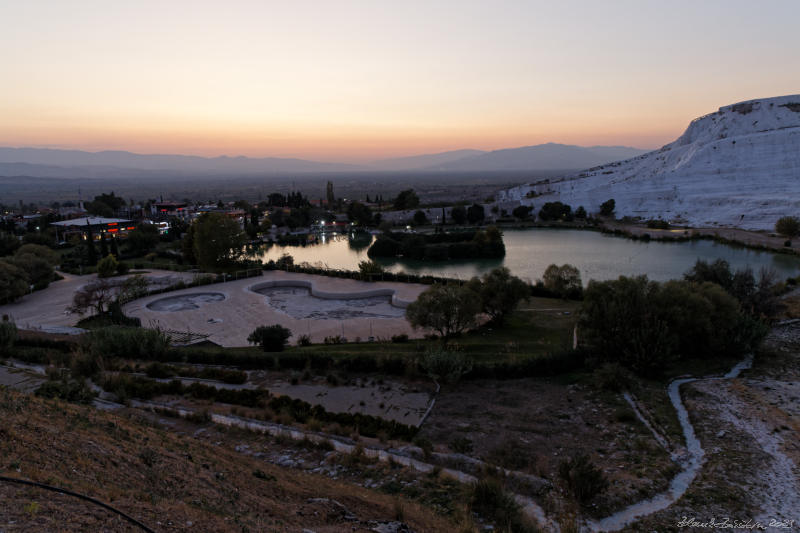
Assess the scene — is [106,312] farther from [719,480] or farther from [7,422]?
[719,480]

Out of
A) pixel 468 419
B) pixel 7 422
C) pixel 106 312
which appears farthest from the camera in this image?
pixel 106 312

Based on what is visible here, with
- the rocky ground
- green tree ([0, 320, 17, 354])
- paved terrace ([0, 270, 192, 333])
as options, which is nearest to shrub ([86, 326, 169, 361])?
green tree ([0, 320, 17, 354])

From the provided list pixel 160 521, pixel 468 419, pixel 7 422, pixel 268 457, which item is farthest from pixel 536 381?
pixel 7 422

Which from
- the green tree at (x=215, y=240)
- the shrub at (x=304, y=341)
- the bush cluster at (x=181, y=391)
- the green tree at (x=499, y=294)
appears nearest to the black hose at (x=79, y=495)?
the bush cluster at (x=181, y=391)

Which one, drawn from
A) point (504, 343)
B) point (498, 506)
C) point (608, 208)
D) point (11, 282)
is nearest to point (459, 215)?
point (608, 208)

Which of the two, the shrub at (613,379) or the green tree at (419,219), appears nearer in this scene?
the shrub at (613,379)

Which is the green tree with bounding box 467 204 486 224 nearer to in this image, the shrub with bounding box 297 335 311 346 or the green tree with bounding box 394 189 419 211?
the green tree with bounding box 394 189 419 211

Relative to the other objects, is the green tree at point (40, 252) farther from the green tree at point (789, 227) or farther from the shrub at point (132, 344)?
the green tree at point (789, 227)
